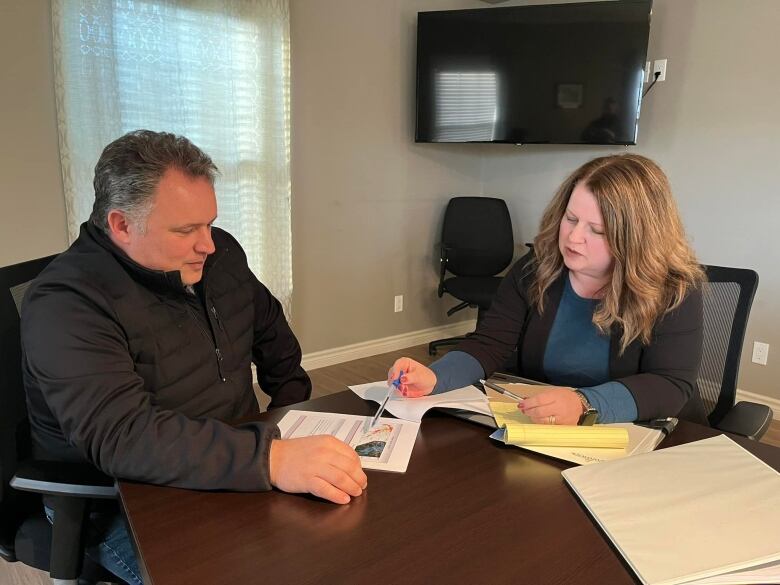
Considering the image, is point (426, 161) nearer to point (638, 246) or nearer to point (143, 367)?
point (638, 246)

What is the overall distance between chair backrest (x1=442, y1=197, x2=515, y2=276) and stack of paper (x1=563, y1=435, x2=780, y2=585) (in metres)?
2.79

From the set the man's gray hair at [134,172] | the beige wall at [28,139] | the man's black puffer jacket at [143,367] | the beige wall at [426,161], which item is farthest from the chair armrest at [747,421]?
the beige wall at [28,139]

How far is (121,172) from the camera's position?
111 centimetres

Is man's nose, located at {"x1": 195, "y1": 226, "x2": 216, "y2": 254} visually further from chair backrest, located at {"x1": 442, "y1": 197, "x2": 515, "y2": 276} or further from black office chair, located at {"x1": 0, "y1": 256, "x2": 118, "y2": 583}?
chair backrest, located at {"x1": 442, "y1": 197, "x2": 515, "y2": 276}

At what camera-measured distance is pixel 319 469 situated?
35.0 inches

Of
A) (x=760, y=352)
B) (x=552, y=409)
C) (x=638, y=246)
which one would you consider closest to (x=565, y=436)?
(x=552, y=409)

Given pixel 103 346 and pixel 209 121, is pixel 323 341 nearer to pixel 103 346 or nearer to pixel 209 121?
pixel 209 121

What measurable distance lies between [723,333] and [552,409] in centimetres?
79

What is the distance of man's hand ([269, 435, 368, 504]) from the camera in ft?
2.89

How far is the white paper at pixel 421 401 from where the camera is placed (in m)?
1.17

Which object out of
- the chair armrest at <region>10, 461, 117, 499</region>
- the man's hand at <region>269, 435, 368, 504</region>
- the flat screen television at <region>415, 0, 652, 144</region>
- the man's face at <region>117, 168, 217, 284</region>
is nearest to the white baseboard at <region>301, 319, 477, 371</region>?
the flat screen television at <region>415, 0, 652, 144</region>

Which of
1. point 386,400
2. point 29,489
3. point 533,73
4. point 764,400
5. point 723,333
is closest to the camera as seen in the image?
point 29,489

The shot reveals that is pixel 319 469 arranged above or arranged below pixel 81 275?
below

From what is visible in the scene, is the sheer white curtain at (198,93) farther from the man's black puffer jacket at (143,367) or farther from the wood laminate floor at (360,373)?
the man's black puffer jacket at (143,367)
